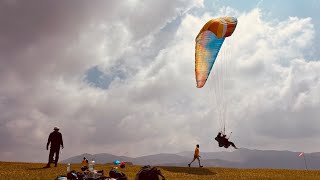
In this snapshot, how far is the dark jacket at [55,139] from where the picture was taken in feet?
95.6

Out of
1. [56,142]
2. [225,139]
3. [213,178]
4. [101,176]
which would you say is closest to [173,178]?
[213,178]

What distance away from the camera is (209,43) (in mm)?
32406

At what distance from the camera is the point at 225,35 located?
31828 mm

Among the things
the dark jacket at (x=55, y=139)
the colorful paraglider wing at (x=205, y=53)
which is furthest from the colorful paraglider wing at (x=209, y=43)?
the dark jacket at (x=55, y=139)

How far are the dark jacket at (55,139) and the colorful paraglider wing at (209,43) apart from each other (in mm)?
11599

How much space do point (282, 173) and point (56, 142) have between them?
17882 millimetres

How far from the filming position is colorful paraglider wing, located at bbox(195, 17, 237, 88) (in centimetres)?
3169

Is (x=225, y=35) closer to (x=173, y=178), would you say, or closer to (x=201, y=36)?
(x=201, y=36)

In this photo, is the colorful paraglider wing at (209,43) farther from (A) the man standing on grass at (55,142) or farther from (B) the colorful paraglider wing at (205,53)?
(A) the man standing on grass at (55,142)

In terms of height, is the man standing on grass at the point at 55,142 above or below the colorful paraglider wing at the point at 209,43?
below

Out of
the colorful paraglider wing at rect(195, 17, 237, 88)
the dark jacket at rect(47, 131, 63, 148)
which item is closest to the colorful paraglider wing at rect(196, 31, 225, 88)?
the colorful paraglider wing at rect(195, 17, 237, 88)

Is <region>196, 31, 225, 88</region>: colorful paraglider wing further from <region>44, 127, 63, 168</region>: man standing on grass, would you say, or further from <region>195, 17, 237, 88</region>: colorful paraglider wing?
<region>44, 127, 63, 168</region>: man standing on grass

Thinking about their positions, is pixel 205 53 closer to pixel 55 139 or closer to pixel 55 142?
pixel 55 139

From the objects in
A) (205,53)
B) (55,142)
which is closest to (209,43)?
(205,53)
